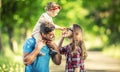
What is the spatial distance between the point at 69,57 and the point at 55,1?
2.17 feet

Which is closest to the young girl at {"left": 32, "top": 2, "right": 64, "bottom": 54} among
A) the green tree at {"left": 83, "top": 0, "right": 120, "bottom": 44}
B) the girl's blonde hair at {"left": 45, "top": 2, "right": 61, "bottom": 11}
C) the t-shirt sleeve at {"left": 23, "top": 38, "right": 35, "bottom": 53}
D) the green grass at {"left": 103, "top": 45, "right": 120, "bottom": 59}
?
the girl's blonde hair at {"left": 45, "top": 2, "right": 61, "bottom": 11}

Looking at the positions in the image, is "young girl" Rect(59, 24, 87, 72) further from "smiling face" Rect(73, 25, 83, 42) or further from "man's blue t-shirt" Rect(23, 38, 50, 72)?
"man's blue t-shirt" Rect(23, 38, 50, 72)

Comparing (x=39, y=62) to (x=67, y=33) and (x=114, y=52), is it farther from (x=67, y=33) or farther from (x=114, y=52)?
(x=114, y=52)

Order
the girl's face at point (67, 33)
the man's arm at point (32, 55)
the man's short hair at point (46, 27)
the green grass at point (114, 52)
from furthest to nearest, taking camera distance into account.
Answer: the green grass at point (114, 52), the girl's face at point (67, 33), the man's short hair at point (46, 27), the man's arm at point (32, 55)

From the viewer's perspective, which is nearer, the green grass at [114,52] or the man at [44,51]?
the man at [44,51]

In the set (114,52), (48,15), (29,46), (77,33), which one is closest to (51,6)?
(48,15)

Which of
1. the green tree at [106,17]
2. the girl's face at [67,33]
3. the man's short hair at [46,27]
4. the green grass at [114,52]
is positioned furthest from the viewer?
the green tree at [106,17]

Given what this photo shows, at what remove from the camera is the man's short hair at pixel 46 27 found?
6.57 metres

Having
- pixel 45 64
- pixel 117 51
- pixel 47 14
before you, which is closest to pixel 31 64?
pixel 45 64

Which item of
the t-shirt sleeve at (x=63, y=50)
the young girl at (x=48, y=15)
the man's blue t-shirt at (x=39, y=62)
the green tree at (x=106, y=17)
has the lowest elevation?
the man's blue t-shirt at (x=39, y=62)

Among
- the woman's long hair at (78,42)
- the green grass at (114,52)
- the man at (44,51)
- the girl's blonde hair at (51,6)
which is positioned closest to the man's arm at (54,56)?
the man at (44,51)

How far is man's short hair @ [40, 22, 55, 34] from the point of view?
21.6 ft

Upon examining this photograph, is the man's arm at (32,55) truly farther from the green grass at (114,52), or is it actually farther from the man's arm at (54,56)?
the green grass at (114,52)

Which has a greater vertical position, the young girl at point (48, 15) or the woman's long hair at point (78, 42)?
the young girl at point (48, 15)
